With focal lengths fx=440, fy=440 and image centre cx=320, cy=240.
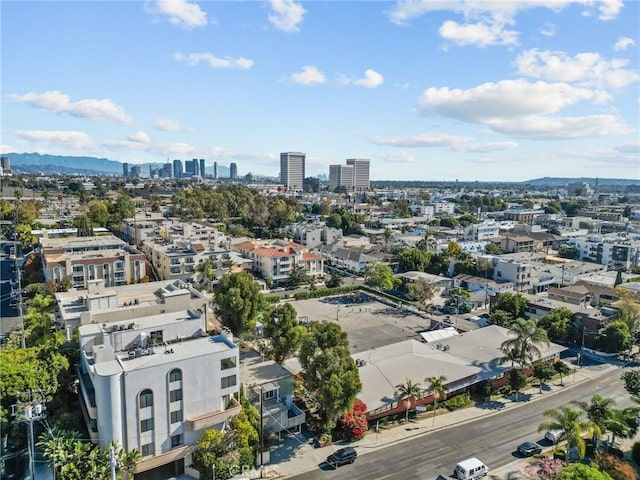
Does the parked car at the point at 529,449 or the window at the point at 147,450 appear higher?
the window at the point at 147,450

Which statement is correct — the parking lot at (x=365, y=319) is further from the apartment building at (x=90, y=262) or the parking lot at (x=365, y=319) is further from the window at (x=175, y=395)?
the apartment building at (x=90, y=262)

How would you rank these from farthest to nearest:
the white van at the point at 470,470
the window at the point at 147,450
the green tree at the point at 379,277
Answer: the green tree at the point at 379,277 → the white van at the point at 470,470 → the window at the point at 147,450

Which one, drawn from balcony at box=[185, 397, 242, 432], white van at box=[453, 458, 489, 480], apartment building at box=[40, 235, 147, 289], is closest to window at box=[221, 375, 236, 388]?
balcony at box=[185, 397, 242, 432]

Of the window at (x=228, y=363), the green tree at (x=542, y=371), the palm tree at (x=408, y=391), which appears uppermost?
the window at (x=228, y=363)

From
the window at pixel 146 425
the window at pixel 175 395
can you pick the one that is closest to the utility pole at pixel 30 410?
the window at pixel 146 425

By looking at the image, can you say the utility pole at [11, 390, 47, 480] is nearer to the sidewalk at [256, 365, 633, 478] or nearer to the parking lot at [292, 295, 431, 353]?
the sidewalk at [256, 365, 633, 478]

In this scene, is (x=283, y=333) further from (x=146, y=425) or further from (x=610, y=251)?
(x=610, y=251)

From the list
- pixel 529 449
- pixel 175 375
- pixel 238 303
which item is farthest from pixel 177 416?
pixel 529 449
